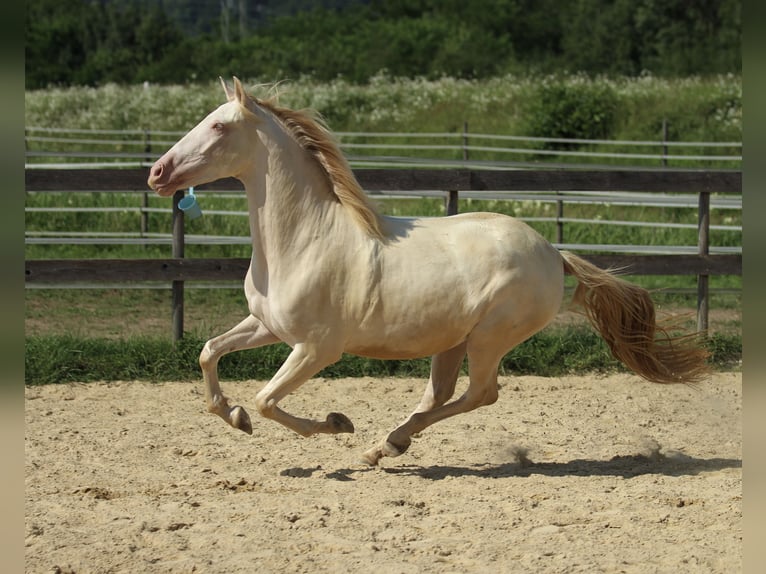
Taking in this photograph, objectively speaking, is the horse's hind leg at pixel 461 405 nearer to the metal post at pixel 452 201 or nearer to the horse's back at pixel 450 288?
the horse's back at pixel 450 288

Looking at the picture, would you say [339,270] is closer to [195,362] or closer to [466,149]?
[195,362]

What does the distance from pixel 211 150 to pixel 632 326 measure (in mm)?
2381

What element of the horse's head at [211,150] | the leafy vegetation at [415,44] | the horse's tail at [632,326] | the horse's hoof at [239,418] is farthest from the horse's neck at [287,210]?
the leafy vegetation at [415,44]

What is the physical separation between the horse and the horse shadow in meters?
0.19

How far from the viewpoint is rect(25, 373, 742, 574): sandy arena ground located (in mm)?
3631

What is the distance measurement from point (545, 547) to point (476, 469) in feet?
4.44

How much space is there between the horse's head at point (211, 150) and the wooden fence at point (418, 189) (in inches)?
109

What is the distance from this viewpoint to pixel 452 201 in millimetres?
7758

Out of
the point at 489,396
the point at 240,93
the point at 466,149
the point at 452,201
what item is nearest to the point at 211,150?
the point at 240,93

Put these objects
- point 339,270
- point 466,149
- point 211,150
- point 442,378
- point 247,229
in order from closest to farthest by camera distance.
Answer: point 211,150 → point 339,270 → point 442,378 → point 247,229 → point 466,149

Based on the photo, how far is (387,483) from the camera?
185 inches

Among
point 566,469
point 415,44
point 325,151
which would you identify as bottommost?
point 566,469

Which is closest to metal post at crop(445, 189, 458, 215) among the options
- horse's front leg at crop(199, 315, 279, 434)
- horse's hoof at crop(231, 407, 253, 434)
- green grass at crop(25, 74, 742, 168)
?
horse's front leg at crop(199, 315, 279, 434)
